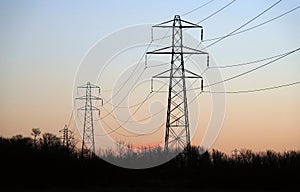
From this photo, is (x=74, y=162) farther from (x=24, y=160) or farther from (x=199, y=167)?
(x=199, y=167)

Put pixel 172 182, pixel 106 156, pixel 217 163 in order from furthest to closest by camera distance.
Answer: pixel 106 156, pixel 217 163, pixel 172 182

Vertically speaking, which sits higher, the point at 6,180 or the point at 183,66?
the point at 183,66

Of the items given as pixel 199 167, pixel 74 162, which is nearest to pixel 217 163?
pixel 199 167

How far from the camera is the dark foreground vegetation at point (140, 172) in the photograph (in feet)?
138

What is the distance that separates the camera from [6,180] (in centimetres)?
4303

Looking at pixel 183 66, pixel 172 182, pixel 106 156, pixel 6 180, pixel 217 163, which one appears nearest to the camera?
pixel 183 66

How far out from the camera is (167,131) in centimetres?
3625

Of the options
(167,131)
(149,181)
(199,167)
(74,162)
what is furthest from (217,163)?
(167,131)

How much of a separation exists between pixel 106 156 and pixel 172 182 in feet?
36.4

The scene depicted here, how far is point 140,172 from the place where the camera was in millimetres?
50688

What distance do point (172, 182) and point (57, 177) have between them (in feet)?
27.0

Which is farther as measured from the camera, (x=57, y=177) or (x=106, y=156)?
(x=106, y=156)

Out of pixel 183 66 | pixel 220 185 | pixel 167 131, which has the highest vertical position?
pixel 183 66

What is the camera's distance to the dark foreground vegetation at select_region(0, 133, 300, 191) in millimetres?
42031
